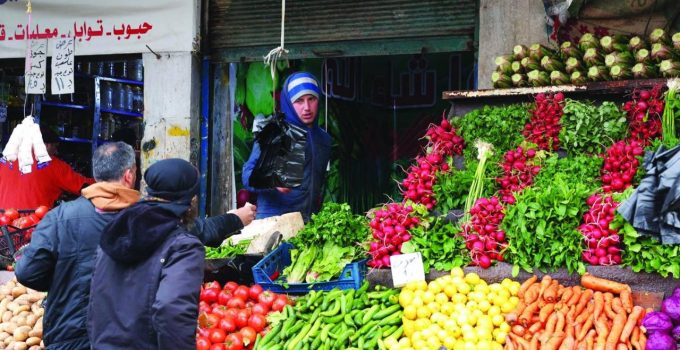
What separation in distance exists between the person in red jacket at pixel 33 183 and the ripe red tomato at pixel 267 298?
156 inches

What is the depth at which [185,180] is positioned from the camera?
3461mm

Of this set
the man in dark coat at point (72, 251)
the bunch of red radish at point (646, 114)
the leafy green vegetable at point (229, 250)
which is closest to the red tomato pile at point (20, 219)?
the leafy green vegetable at point (229, 250)

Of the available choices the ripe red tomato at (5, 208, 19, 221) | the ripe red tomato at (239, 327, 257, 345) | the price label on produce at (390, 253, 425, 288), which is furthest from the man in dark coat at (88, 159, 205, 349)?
the ripe red tomato at (5, 208, 19, 221)

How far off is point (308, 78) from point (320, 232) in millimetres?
1998

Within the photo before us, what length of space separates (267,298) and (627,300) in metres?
2.31

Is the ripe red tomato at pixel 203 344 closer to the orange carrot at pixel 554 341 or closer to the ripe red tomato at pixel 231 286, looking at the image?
the ripe red tomato at pixel 231 286

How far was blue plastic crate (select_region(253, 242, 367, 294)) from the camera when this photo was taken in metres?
5.25

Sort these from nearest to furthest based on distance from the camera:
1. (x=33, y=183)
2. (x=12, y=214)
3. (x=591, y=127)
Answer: (x=591, y=127) < (x=12, y=214) < (x=33, y=183)

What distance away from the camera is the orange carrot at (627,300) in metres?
4.48

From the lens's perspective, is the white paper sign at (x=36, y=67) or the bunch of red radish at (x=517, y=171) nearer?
the bunch of red radish at (x=517, y=171)

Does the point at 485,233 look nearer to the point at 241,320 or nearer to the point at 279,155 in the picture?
the point at 241,320

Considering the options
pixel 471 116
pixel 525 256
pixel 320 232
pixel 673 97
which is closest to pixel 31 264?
pixel 320 232

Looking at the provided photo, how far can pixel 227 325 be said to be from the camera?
4.95 m

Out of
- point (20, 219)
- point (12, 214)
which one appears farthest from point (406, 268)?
point (12, 214)
